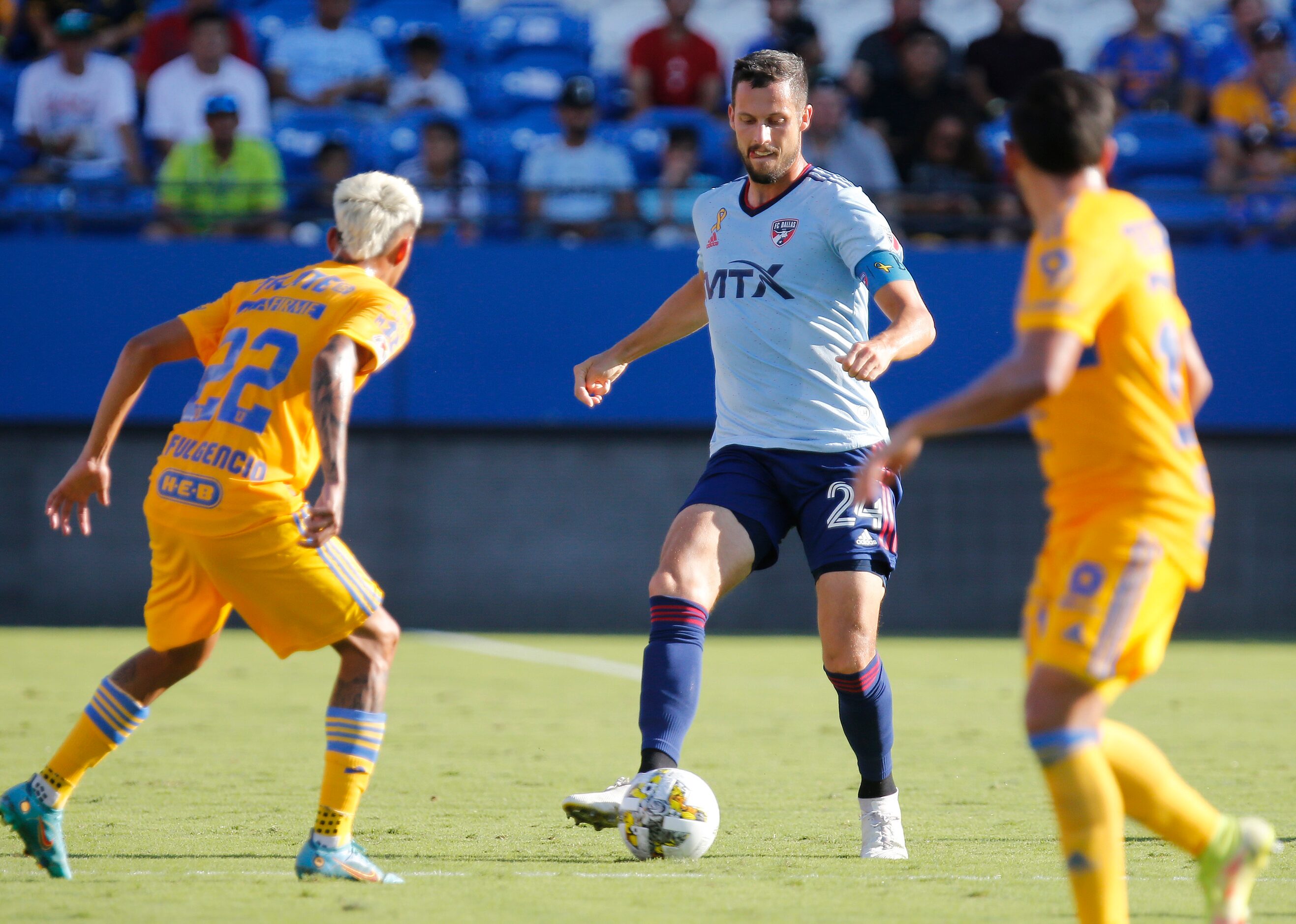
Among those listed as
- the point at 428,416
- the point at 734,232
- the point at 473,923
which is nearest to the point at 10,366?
the point at 428,416

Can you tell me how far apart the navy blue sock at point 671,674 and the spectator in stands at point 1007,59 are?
11.2 metres

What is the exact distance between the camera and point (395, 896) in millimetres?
4094

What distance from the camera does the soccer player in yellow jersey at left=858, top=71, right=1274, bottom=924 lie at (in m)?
3.17

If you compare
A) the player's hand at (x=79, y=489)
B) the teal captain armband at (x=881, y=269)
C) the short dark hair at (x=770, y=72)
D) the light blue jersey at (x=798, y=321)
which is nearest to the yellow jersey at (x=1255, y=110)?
the short dark hair at (x=770, y=72)

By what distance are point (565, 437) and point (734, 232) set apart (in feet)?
28.6

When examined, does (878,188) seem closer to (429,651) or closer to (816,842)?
(429,651)

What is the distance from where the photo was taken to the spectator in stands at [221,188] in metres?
13.2

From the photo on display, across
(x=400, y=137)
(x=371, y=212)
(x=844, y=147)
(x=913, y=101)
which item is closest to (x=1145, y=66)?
(x=913, y=101)

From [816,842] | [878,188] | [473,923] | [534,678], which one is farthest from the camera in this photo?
[878,188]

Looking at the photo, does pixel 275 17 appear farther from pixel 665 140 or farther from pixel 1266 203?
pixel 1266 203

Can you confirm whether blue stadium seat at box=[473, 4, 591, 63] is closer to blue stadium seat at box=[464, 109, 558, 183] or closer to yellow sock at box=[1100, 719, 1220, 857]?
blue stadium seat at box=[464, 109, 558, 183]

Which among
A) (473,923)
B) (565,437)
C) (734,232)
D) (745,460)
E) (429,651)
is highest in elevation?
(734,232)

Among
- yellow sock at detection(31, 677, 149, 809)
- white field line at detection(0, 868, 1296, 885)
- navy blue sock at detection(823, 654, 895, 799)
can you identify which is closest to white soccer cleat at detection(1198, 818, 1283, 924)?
white field line at detection(0, 868, 1296, 885)

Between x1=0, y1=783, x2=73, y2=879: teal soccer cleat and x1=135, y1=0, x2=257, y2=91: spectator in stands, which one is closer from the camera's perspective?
x1=0, y1=783, x2=73, y2=879: teal soccer cleat
